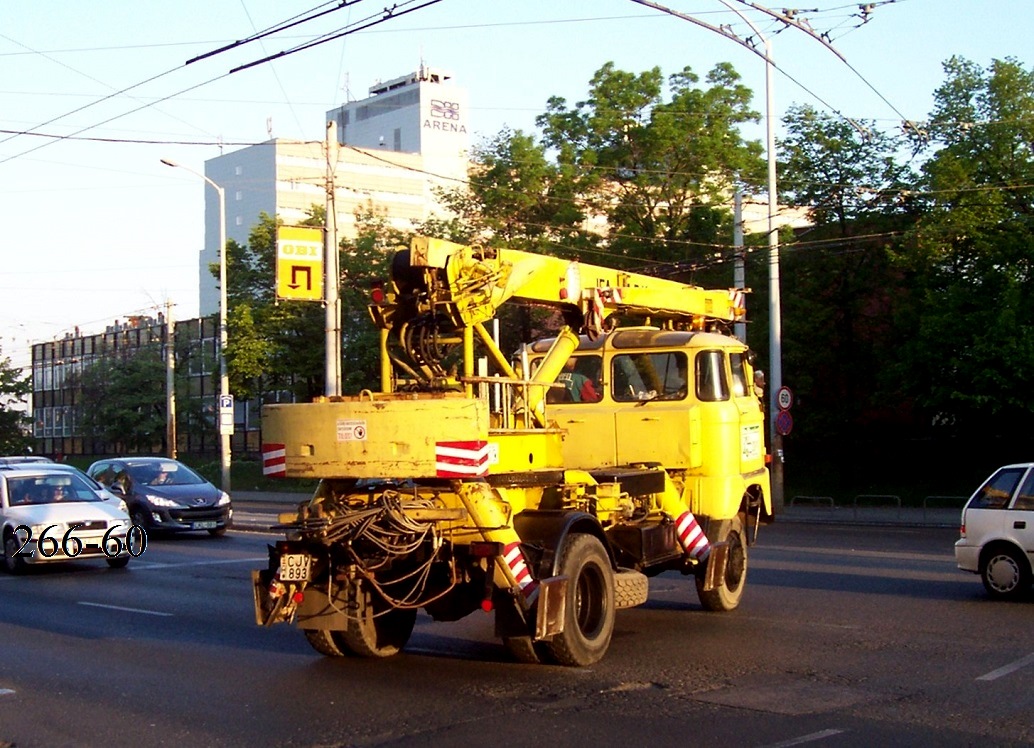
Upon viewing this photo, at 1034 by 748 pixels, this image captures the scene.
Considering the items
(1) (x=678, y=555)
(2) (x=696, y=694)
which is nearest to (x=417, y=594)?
(2) (x=696, y=694)

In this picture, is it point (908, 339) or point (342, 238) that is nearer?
point (908, 339)

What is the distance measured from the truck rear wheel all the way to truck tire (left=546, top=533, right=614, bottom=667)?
133cm

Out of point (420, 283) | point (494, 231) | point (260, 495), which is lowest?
point (260, 495)

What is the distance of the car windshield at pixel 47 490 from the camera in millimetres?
18812

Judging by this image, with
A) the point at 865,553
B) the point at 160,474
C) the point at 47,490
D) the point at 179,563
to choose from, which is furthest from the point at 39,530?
the point at 865,553

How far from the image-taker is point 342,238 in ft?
167

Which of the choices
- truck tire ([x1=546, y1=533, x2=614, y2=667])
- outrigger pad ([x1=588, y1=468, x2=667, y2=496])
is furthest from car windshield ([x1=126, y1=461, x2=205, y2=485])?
truck tire ([x1=546, y1=533, x2=614, y2=667])

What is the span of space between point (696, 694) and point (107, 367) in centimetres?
6656

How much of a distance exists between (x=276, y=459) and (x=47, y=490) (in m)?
10.8

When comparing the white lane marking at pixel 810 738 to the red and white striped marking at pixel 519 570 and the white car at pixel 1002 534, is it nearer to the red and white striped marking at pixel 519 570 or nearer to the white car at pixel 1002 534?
the red and white striped marking at pixel 519 570

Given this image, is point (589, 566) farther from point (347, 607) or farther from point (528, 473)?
point (347, 607)

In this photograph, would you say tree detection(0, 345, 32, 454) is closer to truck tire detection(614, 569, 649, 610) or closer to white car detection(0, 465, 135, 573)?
white car detection(0, 465, 135, 573)

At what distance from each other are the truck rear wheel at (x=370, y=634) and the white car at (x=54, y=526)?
8.68 m

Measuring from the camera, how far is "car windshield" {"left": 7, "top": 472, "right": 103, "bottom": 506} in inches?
741
